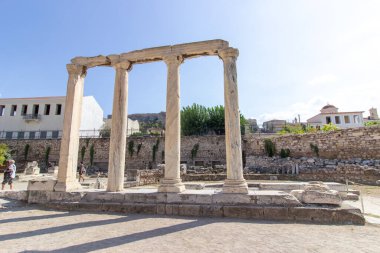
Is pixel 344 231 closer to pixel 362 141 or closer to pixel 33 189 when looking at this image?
pixel 33 189

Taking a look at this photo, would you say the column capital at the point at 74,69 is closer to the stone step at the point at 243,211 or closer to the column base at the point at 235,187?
the stone step at the point at 243,211

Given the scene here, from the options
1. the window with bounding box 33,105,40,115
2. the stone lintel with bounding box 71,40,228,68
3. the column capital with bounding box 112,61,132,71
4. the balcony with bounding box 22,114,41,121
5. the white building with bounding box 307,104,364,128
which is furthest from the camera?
the white building with bounding box 307,104,364,128

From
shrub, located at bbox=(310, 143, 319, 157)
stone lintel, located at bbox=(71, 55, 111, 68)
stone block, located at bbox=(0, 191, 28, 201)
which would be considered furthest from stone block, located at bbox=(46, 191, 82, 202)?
shrub, located at bbox=(310, 143, 319, 157)

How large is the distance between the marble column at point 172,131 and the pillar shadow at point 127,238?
181 cm

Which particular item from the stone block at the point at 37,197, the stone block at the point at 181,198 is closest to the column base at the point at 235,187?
the stone block at the point at 181,198

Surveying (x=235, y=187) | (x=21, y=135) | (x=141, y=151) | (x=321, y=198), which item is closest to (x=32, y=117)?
(x=21, y=135)

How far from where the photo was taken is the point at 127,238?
459cm

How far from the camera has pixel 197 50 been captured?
792 cm

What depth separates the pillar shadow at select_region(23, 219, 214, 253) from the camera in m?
4.01

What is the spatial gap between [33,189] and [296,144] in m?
21.8

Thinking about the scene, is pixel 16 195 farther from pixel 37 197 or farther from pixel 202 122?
pixel 202 122

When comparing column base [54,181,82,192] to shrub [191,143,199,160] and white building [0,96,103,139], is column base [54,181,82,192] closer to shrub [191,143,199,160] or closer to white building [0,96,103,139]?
shrub [191,143,199,160]

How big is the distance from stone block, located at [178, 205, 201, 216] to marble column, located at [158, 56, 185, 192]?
731 mm

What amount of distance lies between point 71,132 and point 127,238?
17.8 feet
